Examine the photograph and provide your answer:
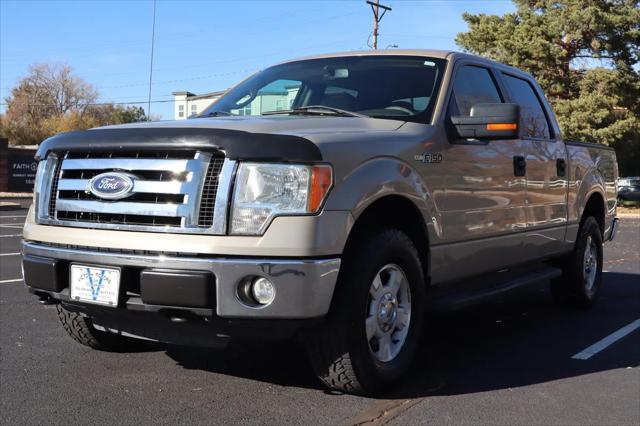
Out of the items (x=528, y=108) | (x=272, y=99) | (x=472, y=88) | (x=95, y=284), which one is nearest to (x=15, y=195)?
(x=272, y=99)

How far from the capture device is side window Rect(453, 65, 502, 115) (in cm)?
485

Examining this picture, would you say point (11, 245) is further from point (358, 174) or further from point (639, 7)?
point (639, 7)

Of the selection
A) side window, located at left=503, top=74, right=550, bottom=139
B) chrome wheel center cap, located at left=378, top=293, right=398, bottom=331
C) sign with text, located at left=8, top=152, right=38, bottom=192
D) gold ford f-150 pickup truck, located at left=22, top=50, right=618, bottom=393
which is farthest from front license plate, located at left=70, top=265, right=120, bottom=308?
sign with text, located at left=8, top=152, right=38, bottom=192

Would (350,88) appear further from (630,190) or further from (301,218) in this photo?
(630,190)

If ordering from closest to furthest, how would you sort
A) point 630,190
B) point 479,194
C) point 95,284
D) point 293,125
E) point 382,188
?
point 95,284, point 382,188, point 293,125, point 479,194, point 630,190

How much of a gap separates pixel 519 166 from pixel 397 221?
61.1 inches

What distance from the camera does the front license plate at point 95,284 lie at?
3.47 m

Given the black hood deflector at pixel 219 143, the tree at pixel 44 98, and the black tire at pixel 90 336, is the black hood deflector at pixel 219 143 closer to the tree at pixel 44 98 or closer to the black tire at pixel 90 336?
the black tire at pixel 90 336

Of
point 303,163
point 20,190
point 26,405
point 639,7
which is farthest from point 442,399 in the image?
point 20,190

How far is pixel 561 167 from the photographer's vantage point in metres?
6.06

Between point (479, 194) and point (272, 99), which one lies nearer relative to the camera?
point (479, 194)

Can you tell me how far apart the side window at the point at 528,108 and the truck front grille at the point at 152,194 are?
121 inches

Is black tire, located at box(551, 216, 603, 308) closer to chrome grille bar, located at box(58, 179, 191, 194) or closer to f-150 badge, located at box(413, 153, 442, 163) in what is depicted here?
f-150 badge, located at box(413, 153, 442, 163)

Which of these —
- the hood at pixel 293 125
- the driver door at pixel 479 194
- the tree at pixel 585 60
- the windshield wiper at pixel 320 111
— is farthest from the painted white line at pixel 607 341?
the tree at pixel 585 60
